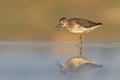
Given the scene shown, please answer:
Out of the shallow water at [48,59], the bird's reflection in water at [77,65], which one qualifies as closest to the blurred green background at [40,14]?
the shallow water at [48,59]

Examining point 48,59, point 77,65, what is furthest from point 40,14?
point 77,65

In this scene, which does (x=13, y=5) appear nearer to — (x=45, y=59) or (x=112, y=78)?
(x=45, y=59)

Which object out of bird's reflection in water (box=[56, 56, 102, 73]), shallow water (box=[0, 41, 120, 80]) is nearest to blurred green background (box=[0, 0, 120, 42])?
shallow water (box=[0, 41, 120, 80])

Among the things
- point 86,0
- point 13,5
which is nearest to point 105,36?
point 86,0

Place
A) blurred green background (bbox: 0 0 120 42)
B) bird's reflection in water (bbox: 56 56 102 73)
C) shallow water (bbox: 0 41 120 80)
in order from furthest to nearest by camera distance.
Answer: blurred green background (bbox: 0 0 120 42)
bird's reflection in water (bbox: 56 56 102 73)
shallow water (bbox: 0 41 120 80)

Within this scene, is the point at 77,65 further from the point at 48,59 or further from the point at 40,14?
the point at 40,14

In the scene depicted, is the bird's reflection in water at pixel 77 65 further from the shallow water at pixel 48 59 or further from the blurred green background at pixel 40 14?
the blurred green background at pixel 40 14

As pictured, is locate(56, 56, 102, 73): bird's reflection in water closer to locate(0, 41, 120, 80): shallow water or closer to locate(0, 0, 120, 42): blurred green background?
locate(0, 41, 120, 80): shallow water
